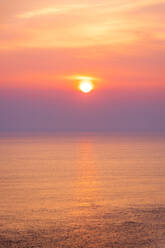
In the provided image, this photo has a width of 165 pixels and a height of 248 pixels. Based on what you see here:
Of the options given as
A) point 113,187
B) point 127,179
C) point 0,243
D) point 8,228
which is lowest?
point 0,243

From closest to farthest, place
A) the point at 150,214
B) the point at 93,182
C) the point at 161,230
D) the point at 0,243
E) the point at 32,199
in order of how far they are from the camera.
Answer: the point at 0,243, the point at 161,230, the point at 150,214, the point at 32,199, the point at 93,182

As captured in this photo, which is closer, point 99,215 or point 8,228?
point 8,228

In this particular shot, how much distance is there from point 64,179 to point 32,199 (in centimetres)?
2025

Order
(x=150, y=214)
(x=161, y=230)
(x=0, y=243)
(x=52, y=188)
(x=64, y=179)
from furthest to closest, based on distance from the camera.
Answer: (x=64, y=179)
(x=52, y=188)
(x=150, y=214)
(x=161, y=230)
(x=0, y=243)

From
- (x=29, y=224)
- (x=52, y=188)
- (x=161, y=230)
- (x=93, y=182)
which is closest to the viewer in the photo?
(x=161, y=230)

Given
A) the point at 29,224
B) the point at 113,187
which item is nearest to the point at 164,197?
the point at 113,187

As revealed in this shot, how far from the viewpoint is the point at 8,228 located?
30719mm

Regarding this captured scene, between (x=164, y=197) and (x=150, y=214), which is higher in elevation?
(x=164, y=197)

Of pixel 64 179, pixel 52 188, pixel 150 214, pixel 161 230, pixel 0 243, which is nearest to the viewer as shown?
pixel 0 243

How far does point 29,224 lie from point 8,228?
1911mm

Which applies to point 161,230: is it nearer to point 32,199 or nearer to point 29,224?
point 29,224

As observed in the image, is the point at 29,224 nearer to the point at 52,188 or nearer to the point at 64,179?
the point at 52,188

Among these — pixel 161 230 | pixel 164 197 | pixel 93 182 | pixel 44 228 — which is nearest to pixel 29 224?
pixel 44 228

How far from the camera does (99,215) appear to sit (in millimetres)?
35438
